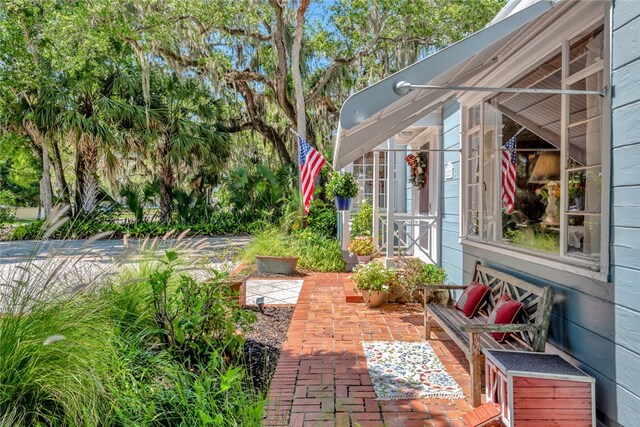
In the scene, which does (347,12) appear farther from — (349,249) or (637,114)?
(637,114)

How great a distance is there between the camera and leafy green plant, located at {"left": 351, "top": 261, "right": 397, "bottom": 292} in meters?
5.86

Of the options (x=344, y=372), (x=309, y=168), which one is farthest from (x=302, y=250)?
(x=344, y=372)

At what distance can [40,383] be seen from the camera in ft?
7.13

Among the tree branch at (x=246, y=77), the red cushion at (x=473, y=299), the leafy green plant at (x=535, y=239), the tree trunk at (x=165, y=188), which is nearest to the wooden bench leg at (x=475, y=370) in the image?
the leafy green plant at (x=535, y=239)

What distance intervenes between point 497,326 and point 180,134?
1429cm

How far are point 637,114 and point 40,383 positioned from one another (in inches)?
129

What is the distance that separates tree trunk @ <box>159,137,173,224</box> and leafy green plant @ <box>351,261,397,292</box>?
12137 mm

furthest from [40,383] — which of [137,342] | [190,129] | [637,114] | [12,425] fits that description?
[190,129]

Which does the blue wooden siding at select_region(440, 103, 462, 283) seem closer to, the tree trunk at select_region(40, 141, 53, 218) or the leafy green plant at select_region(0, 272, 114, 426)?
the leafy green plant at select_region(0, 272, 114, 426)

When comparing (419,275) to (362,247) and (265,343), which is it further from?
(362,247)

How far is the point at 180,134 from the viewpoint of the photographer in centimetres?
1548

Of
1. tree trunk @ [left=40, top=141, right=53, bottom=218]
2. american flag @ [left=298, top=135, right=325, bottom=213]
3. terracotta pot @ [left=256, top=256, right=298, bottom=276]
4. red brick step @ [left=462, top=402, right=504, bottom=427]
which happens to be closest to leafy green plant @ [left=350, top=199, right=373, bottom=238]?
terracotta pot @ [left=256, top=256, right=298, bottom=276]

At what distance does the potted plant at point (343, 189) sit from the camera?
28.3ft

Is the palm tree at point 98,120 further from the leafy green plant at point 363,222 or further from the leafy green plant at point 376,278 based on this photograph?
the leafy green plant at point 376,278
